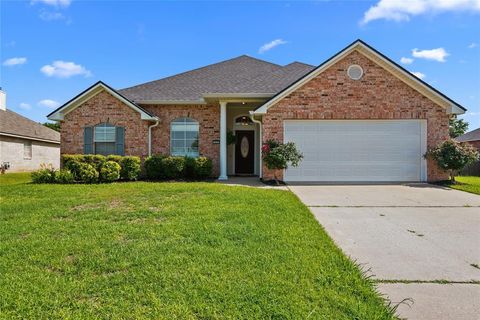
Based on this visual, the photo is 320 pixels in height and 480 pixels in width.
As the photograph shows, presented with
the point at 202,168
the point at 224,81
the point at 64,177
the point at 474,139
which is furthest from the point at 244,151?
the point at 474,139

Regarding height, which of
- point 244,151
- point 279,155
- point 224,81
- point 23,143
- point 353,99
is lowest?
point 279,155

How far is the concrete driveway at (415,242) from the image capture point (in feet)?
9.71

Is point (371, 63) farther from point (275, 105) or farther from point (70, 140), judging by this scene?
point (70, 140)

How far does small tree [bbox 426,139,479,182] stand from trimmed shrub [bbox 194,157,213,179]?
29.2 ft

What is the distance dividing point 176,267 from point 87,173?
9.43 metres

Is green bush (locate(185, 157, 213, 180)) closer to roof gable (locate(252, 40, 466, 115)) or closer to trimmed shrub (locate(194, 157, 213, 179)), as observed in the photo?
trimmed shrub (locate(194, 157, 213, 179))

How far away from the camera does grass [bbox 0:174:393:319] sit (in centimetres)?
263

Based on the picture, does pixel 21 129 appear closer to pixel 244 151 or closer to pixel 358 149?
pixel 244 151

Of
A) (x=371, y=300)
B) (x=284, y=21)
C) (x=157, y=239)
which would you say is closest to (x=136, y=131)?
(x=284, y=21)

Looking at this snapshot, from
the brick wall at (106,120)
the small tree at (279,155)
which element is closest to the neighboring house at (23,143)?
the brick wall at (106,120)

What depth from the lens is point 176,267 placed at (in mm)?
3436

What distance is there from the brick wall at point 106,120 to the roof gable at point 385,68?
214 inches

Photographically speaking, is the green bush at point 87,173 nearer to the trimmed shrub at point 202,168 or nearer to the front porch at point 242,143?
the trimmed shrub at point 202,168

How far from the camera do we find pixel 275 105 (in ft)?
39.4
